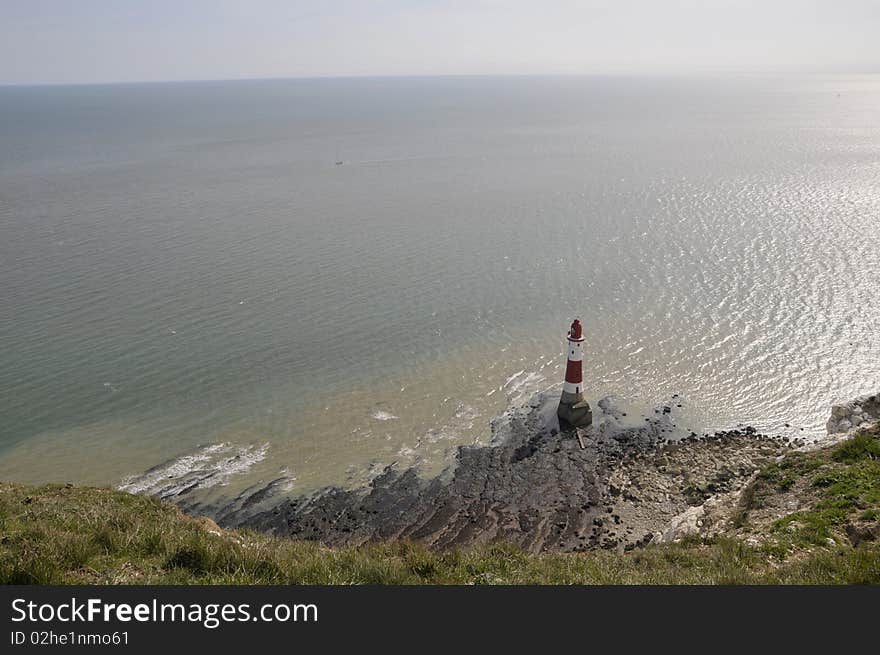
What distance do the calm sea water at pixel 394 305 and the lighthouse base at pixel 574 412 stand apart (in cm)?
262

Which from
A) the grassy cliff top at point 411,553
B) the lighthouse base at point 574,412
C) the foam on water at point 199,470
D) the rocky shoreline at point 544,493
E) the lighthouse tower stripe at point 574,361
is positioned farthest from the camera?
the lighthouse base at point 574,412

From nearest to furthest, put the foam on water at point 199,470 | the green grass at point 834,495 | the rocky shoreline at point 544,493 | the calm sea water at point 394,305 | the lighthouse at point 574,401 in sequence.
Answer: the green grass at point 834,495, the rocky shoreline at point 544,493, the foam on water at point 199,470, the lighthouse at point 574,401, the calm sea water at point 394,305

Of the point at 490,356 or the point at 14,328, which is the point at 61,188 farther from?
the point at 490,356

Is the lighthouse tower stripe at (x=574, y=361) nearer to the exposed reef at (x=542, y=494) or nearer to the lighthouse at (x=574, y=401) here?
the lighthouse at (x=574, y=401)

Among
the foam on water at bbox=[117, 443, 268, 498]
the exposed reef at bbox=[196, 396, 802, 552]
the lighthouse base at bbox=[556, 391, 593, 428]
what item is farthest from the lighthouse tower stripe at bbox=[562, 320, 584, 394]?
the foam on water at bbox=[117, 443, 268, 498]

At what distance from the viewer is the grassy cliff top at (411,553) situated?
8516 millimetres

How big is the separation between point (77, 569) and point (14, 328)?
97.7ft

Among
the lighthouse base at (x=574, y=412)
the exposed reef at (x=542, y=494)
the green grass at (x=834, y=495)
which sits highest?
the green grass at (x=834, y=495)

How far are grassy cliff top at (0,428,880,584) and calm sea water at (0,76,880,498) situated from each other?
34.4ft

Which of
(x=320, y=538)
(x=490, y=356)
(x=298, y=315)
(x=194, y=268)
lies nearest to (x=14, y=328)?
(x=194, y=268)

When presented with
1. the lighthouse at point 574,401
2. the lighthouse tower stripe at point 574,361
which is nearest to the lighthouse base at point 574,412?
the lighthouse at point 574,401

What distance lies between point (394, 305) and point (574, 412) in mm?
15074

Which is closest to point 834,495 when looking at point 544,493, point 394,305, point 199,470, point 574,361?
point 544,493

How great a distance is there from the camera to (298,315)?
34.4 metres
